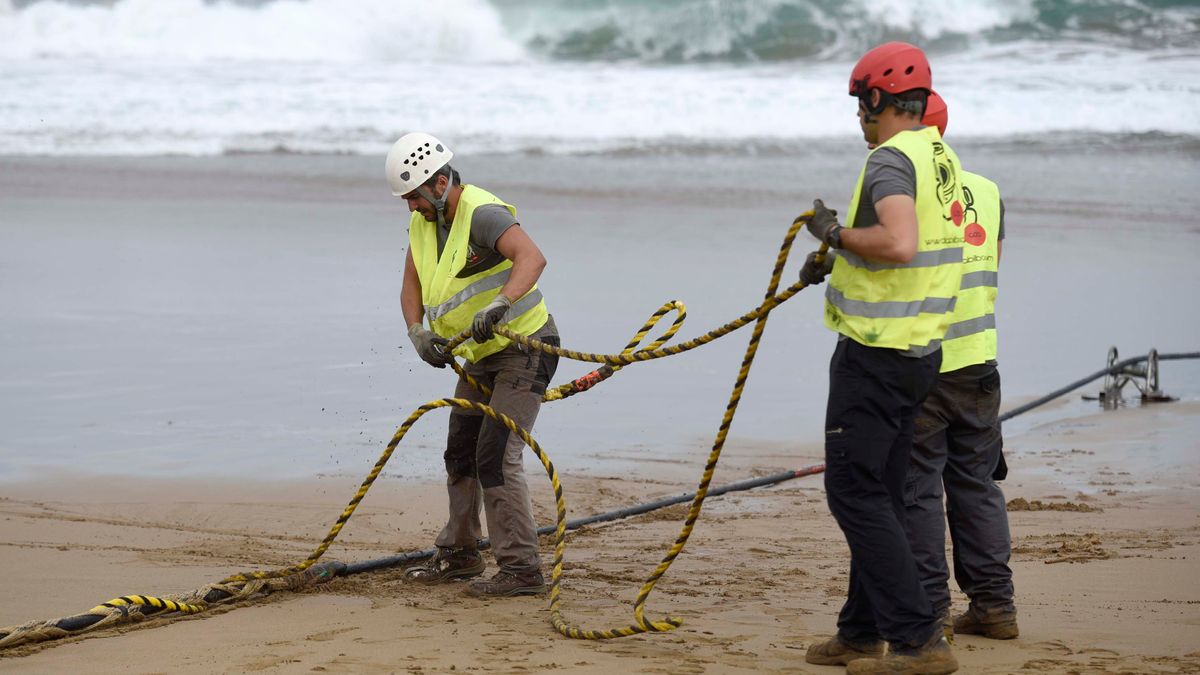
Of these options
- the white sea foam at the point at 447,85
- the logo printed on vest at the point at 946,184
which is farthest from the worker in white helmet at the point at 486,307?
the white sea foam at the point at 447,85

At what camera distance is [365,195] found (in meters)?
16.6

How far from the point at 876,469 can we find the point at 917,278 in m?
0.59

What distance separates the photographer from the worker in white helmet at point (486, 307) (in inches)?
213

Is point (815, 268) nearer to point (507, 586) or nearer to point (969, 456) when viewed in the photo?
point (969, 456)

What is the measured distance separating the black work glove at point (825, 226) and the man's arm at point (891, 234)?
0.23 ft

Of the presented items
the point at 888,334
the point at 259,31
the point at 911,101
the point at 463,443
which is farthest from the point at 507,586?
the point at 259,31

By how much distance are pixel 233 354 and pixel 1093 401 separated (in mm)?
5727

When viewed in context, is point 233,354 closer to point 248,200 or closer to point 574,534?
point 574,534

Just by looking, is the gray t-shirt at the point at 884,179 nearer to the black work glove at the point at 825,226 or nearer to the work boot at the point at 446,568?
the black work glove at the point at 825,226

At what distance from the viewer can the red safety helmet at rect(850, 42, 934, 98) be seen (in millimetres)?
4207

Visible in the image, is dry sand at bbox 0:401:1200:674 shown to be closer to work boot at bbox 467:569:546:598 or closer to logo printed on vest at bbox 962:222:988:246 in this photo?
work boot at bbox 467:569:546:598

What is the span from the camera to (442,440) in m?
8.00

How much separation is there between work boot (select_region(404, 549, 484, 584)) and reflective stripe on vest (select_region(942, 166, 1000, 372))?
2193 mm

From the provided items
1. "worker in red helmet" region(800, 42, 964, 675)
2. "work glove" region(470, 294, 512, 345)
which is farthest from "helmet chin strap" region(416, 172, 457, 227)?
"worker in red helmet" region(800, 42, 964, 675)
